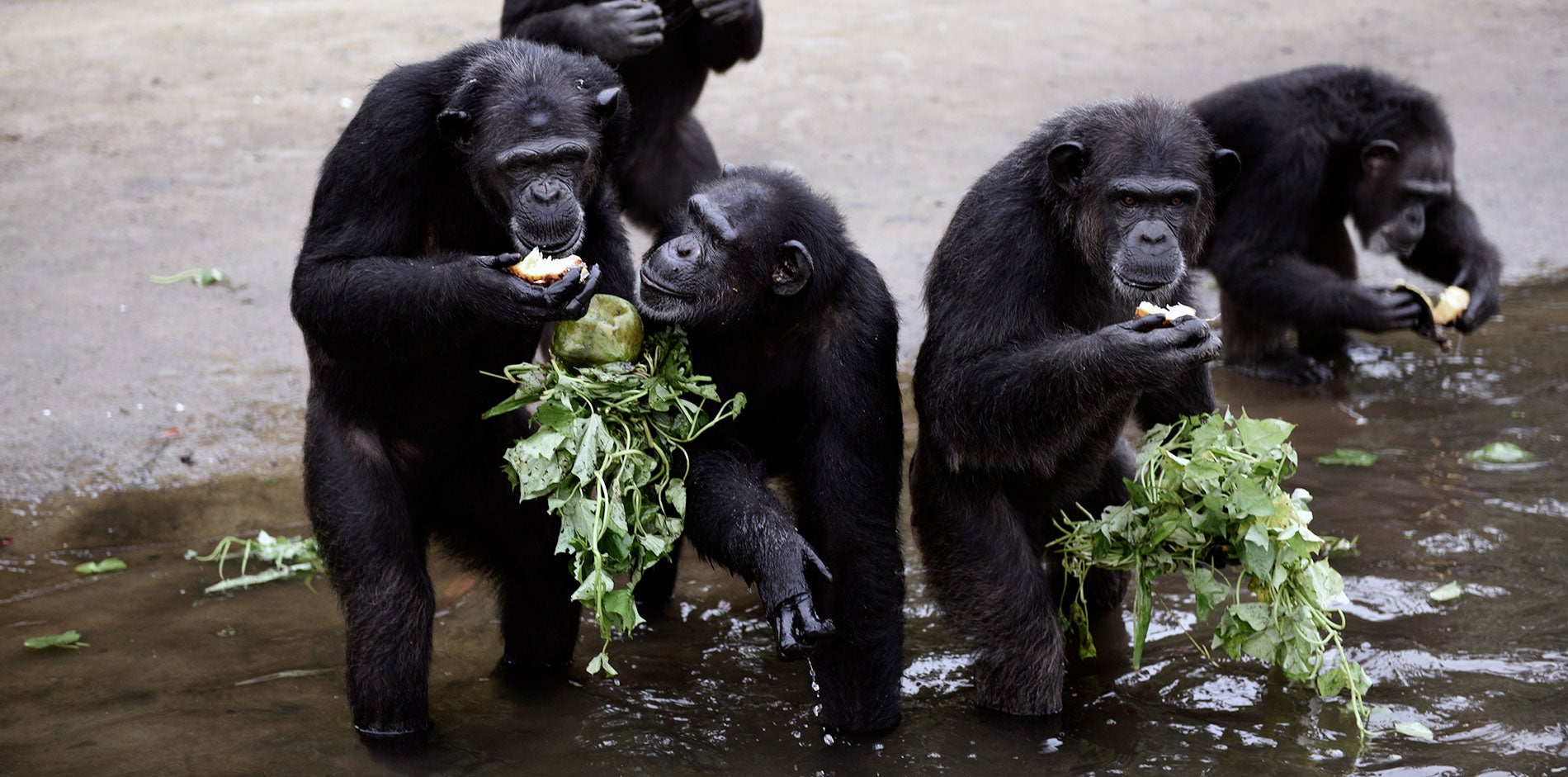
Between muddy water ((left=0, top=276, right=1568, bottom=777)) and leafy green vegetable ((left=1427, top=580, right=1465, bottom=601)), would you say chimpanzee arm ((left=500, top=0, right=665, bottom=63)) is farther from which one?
leafy green vegetable ((left=1427, top=580, right=1465, bottom=601))

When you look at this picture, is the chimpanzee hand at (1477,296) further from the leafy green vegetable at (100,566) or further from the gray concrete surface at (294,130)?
the leafy green vegetable at (100,566)

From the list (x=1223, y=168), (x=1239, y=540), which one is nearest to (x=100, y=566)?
(x=1239, y=540)

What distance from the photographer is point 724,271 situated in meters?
5.41

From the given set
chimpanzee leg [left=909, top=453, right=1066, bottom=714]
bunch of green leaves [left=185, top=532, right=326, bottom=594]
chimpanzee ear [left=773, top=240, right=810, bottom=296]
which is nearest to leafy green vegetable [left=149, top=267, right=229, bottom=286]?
bunch of green leaves [left=185, top=532, right=326, bottom=594]

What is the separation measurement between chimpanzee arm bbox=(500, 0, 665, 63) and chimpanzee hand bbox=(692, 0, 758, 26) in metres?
0.30

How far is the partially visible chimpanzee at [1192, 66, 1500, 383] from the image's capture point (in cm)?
891

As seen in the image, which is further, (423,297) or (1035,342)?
(1035,342)

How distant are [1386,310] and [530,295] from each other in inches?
236

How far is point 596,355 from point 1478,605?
A: 402 centimetres

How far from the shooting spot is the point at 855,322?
5.40m

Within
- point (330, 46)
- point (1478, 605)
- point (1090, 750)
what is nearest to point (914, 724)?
point (1090, 750)

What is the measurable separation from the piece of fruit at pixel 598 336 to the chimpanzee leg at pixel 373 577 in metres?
0.80

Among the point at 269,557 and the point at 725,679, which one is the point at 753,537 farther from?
the point at 269,557

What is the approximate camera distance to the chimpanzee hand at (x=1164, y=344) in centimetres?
480
